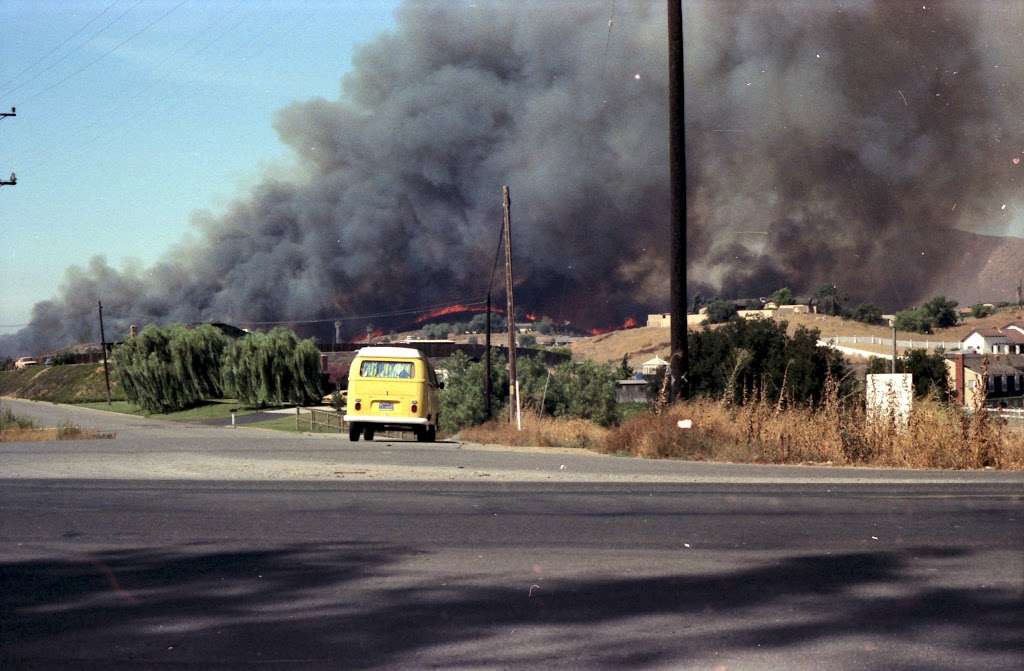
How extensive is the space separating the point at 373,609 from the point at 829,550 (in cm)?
308

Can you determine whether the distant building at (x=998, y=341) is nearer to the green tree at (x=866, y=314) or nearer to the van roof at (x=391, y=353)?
the green tree at (x=866, y=314)

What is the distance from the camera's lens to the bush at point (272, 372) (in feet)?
251

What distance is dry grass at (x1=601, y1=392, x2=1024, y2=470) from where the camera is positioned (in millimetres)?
14031

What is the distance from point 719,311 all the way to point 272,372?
85.0 m

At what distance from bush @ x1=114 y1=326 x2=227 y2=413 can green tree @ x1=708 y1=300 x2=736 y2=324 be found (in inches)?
3112

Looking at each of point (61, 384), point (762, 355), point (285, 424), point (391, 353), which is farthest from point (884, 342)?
point (391, 353)

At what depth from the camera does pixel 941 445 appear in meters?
14.2

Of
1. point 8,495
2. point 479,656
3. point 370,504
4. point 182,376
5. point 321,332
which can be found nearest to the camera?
point 479,656

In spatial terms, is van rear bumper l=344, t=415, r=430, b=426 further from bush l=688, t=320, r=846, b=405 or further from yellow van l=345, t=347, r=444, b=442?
bush l=688, t=320, r=846, b=405

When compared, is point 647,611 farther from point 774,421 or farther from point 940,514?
point 774,421

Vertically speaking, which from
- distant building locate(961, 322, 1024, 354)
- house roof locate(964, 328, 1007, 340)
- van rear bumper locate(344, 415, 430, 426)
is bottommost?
van rear bumper locate(344, 415, 430, 426)

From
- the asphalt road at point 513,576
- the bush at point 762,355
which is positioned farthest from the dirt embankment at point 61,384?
the asphalt road at point 513,576

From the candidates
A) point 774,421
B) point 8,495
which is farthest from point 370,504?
point 774,421

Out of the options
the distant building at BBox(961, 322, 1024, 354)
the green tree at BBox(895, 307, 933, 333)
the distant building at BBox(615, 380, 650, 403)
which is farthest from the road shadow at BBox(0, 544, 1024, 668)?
the green tree at BBox(895, 307, 933, 333)
